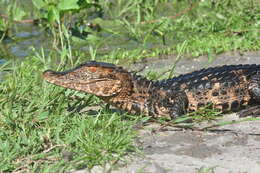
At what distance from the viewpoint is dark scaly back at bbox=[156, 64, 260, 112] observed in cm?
575

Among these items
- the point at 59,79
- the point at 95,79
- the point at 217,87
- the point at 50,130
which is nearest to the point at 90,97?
the point at 95,79

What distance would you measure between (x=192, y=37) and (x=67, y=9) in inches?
91.3

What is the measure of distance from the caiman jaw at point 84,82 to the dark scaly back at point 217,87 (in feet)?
1.81

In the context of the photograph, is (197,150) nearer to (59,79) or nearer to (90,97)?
(59,79)

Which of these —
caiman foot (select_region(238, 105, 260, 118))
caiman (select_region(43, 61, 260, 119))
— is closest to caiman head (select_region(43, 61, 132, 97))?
caiman (select_region(43, 61, 260, 119))

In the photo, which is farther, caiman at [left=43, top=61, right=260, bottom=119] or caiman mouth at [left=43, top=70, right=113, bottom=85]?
caiman at [left=43, top=61, right=260, bottom=119]

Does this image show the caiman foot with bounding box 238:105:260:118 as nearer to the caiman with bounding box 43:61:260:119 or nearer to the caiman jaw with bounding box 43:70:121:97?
the caiman with bounding box 43:61:260:119

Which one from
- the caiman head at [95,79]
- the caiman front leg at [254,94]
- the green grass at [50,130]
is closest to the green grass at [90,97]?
the green grass at [50,130]

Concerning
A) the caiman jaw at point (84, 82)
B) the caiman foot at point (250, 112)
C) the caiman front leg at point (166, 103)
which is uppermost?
the caiman jaw at point (84, 82)

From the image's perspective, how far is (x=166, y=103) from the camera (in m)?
5.64

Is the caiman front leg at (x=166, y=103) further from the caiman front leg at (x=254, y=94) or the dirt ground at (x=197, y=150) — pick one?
the caiman front leg at (x=254, y=94)

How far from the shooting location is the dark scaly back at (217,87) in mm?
5746

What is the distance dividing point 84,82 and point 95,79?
0.11 meters

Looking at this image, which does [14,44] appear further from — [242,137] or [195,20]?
[242,137]
